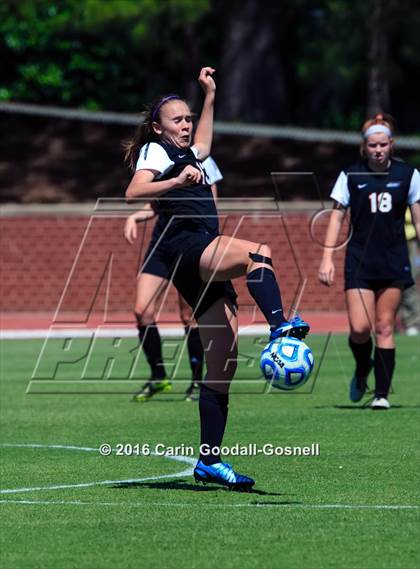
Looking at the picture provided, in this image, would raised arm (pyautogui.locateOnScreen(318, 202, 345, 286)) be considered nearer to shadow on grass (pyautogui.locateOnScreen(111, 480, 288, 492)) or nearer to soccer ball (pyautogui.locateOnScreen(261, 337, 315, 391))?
shadow on grass (pyautogui.locateOnScreen(111, 480, 288, 492))

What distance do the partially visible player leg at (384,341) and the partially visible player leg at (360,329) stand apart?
73mm

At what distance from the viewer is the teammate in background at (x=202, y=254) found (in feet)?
23.1

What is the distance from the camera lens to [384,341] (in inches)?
442

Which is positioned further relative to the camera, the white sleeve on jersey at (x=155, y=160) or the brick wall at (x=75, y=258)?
the brick wall at (x=75, y=258)

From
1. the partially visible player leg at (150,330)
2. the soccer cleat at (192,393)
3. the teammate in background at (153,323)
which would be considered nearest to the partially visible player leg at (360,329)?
the teammate in background at (153,323)

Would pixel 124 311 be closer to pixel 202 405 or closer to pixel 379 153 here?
pixel 379 153

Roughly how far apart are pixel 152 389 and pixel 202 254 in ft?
18.3

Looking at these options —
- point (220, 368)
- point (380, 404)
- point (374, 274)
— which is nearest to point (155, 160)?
point (220, 368)

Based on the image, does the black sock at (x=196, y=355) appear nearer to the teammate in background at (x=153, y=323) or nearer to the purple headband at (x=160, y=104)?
the teammate in background at (x=153, y=323)

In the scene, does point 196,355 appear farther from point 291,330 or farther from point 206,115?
point 291,330

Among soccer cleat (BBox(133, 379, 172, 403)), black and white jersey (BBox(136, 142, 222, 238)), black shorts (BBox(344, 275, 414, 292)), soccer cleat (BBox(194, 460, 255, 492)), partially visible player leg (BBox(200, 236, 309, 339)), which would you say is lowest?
soccer cleat (BBox(194, 460, 255, 492))

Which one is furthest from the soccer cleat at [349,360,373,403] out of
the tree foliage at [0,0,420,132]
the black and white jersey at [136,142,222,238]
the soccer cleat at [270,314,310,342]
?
the tree foliage at [0,0,420,132]

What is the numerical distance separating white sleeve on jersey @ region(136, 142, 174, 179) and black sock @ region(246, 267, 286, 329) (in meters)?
0.82

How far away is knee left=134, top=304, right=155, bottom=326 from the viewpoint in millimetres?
12134
